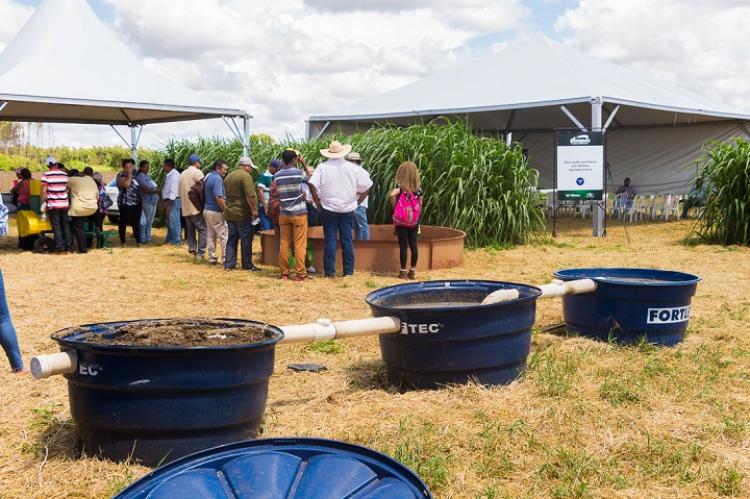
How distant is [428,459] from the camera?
3.57 metres

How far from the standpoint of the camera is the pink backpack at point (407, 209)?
9.27 metres

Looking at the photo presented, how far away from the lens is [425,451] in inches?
145

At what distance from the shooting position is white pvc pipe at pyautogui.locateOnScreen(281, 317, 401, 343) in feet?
13.1

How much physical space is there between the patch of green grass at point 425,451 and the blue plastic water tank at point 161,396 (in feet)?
2.43

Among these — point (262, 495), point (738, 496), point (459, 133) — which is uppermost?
point (459, 133)

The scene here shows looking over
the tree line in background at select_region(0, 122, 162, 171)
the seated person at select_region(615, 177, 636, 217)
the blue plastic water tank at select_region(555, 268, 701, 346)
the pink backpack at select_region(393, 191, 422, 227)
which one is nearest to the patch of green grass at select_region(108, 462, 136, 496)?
the blue plastic water tank at select_region(555, 268, 701, 346)

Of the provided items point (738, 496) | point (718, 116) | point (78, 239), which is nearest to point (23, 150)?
point (78, 239)

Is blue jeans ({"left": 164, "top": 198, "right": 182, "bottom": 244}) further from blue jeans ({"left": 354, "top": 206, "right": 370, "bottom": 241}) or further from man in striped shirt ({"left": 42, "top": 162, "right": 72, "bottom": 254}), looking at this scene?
blue jeans ({"left": 354, "top": 206, "right": 370, "bottom": 241})

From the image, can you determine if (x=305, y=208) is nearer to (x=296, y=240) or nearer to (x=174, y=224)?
(x=296, y=240)

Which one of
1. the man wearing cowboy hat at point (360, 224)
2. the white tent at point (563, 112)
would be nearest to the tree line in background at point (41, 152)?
the white tent at point (563, 112)

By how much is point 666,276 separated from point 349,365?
2727 millimetres

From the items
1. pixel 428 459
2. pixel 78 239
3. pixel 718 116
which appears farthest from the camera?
Answer: pixel 718 116

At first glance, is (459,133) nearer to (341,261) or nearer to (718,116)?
(341,261)

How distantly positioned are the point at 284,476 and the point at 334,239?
7225 mm
